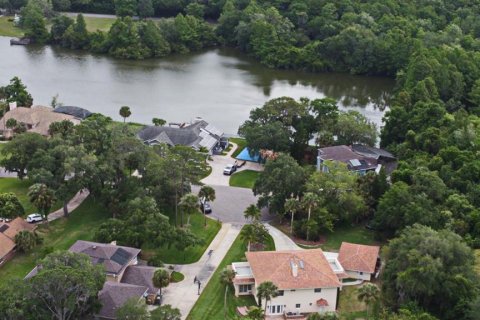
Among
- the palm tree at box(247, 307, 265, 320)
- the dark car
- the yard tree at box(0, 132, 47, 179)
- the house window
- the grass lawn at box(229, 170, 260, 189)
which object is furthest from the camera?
the grass lawn at box(229, 170, 260, 189)

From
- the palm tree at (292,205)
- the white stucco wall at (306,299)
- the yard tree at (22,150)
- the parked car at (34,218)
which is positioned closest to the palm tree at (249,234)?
the palm tree at (292,205)

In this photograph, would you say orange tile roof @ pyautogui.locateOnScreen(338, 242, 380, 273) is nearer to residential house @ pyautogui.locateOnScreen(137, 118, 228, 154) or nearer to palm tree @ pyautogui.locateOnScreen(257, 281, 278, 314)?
palm tree @ pyautogui.locateOnScreen(257, 281, 278, 314)

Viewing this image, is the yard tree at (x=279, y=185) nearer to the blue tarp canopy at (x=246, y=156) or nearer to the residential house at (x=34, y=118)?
the blue tarp canopy at (x=246, y=156)

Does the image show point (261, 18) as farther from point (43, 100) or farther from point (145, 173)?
point (145, 173)

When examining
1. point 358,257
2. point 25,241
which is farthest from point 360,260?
point 25,241

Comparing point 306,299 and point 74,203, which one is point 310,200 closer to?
point 306,299

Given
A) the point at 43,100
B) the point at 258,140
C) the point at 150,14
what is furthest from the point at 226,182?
the point at 150,14

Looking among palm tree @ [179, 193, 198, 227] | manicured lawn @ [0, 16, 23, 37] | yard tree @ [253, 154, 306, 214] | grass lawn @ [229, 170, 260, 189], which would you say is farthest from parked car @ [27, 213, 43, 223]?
manicured lawn @ [0, 16, 23, 37]
